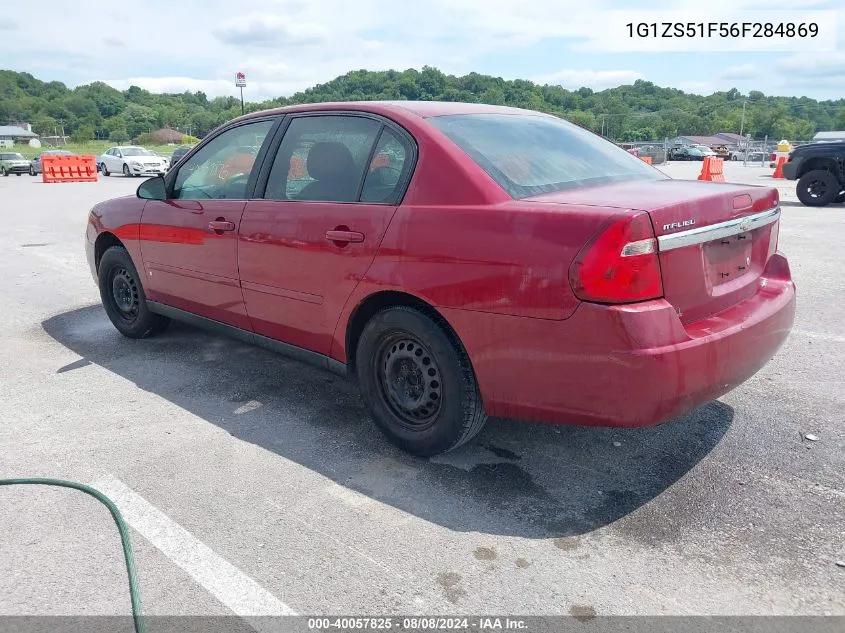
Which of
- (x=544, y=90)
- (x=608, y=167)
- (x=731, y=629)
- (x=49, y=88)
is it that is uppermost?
(x=49, y=88)

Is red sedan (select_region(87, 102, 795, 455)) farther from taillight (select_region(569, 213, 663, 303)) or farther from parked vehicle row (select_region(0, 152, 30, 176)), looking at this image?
parked vehicle row (select_region(0, 152, 30, 176))

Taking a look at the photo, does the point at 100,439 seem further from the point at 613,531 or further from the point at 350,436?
the point at 613,531

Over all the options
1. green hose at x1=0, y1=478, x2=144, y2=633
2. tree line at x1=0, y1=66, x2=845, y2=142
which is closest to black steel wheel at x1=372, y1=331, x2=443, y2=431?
green hose at x1=0, y1=478, x2=144, y2=633

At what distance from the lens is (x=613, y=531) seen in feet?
8.86

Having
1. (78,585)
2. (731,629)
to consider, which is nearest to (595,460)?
(731,629)

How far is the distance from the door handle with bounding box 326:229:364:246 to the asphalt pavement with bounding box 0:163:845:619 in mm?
1033

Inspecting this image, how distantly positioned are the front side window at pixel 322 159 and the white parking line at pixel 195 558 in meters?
1.70

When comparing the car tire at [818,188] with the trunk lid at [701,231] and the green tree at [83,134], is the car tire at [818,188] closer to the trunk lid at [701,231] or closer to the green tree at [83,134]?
the trunk lid at [701,231]

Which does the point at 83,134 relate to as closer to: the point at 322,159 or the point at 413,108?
the point at 322,159

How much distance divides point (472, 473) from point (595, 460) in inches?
24.1

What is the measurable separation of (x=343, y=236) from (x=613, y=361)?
1.47 meters

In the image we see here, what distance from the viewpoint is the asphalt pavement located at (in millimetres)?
2367

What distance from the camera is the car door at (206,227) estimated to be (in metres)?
4.10

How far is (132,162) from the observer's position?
30.6 meters
